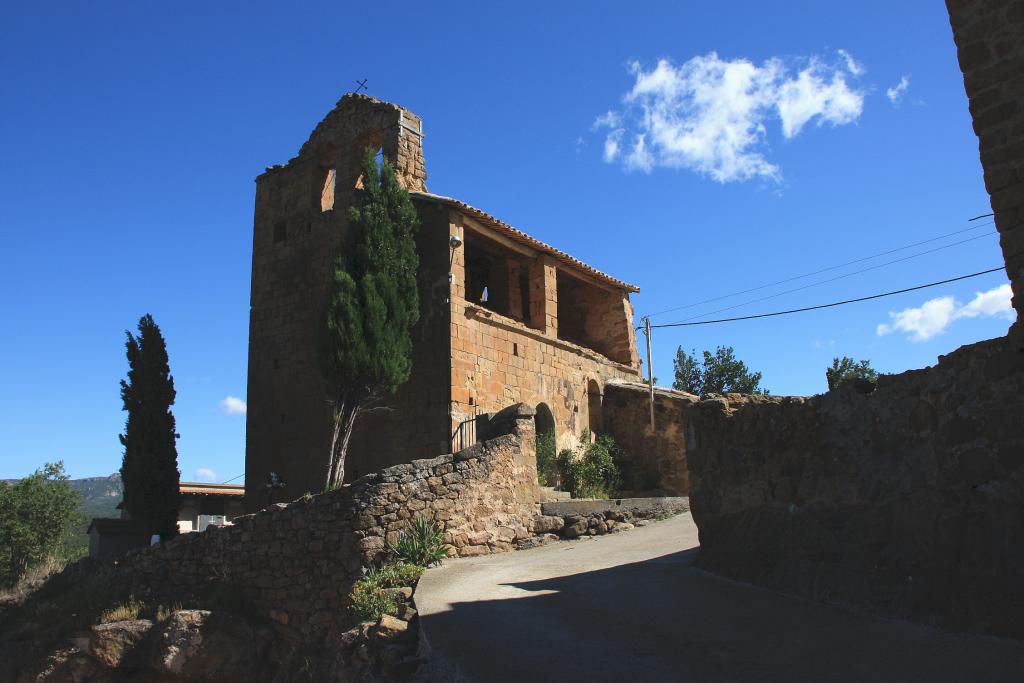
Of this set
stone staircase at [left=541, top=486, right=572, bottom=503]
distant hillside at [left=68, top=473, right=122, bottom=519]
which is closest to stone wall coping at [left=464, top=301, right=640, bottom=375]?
stone staircase at [left=541, top=486, right=572, bottom=503]

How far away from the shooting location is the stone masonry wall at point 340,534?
11.0 m

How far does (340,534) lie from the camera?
11133 mm

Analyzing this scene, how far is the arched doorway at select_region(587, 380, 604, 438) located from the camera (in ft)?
66.3

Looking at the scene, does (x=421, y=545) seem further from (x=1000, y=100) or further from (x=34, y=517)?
(x=34, y=517)

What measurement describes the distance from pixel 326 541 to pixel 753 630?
6.89 metres

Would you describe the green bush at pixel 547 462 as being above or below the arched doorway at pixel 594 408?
below

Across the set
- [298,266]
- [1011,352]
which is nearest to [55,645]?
[298,266]

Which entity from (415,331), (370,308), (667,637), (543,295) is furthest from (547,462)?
(667,637)

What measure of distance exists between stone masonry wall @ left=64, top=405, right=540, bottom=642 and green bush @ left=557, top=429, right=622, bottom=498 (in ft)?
14.8

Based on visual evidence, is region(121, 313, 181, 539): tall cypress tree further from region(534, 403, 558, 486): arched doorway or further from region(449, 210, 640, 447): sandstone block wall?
region(534, 403, 558, 486): arched doorway

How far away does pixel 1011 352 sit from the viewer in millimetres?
5328

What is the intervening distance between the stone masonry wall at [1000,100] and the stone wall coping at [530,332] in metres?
12.1

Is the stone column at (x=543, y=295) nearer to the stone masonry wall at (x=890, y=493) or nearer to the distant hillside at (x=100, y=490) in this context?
the stone masonry wall at (x=890, y=493)

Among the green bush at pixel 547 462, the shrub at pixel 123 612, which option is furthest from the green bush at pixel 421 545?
the green bush at pixel 547 462
